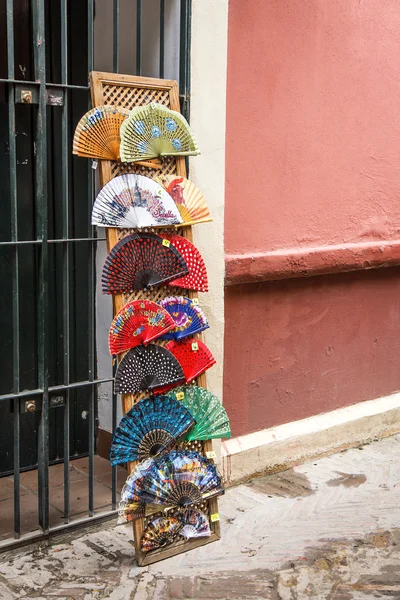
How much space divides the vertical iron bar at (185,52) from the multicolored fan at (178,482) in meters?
2.03

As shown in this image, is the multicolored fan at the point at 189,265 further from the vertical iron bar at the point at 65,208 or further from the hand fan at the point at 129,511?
the hand fan at the point at 129,511

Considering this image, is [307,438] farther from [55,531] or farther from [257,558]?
[55,531]

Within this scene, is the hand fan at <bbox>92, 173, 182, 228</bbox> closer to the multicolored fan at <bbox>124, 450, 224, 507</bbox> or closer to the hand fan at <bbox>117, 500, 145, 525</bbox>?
the multicolored fan at <bbox>124, 450, 224, 507</bbox>

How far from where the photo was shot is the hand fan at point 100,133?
3807mm

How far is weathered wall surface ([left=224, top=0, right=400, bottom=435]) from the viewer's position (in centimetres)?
501

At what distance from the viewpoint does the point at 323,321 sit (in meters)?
5.71

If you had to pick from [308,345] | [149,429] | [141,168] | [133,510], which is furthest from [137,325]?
[308,345]

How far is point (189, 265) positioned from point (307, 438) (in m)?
2.01

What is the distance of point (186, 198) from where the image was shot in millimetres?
4125

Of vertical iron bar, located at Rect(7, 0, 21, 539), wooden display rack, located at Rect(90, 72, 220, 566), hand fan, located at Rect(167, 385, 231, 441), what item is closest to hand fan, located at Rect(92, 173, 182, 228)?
wooden display rack, located at Rect(90, 72, 220, 566)

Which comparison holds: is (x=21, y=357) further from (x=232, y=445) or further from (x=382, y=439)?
(x=382, y=439)

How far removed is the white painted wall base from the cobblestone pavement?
18 centimetres

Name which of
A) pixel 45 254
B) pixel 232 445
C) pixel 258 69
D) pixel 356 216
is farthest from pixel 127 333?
pixel 356 216

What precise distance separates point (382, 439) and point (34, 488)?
2.82 meters
